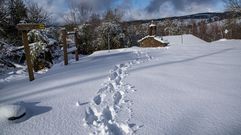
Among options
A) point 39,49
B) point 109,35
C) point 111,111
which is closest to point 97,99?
point 111,111

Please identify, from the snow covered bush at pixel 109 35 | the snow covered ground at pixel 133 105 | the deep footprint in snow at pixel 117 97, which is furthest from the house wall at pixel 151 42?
the deep footprint in snow at pixel 117 97

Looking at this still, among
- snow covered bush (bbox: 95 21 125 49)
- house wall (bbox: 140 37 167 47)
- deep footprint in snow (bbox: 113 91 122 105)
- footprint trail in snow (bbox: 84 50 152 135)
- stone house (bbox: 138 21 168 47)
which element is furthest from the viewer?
house wall (bbox: 140 37 167 47)

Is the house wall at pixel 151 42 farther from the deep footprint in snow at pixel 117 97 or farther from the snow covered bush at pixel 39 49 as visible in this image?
the deep footprint in snow at pixel 117 97

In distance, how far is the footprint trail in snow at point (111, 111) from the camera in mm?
2656

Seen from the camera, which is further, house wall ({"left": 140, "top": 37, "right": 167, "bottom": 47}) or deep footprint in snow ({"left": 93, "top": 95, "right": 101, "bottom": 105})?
house wall ({"left": 140, "top": 37, "right": 167, "bottom": 47})

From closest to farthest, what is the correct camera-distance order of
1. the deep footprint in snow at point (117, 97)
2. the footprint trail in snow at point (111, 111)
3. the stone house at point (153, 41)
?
the footprint trail in snow at point (111, 111) → the deep footprint in snow at point (117, 97) → the stone house at point (153, 41)

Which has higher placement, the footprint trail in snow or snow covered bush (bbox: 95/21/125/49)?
snow covered bush (bbox: 95/21/125/49)

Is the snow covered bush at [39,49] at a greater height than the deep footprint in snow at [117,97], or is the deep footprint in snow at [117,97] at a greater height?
the snow covered bush at [39,49]

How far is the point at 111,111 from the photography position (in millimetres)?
3186

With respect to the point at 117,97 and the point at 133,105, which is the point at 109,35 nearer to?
the point at 117,97

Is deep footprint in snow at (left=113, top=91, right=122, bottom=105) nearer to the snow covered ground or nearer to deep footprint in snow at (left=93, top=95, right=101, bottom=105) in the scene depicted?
the snow covered ground

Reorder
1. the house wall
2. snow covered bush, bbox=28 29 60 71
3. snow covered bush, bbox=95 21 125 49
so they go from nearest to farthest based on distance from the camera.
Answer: snow covered bush, bbox=28 29 60 71 → snow covered bush, bbox=95 21 125 49 → the house wall

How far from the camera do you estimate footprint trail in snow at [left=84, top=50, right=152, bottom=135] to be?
266cm

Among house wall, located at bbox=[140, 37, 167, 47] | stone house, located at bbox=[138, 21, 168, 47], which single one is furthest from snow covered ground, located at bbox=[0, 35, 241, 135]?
house wall, located at bbox=[140, 37, 167, 47]
